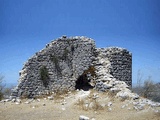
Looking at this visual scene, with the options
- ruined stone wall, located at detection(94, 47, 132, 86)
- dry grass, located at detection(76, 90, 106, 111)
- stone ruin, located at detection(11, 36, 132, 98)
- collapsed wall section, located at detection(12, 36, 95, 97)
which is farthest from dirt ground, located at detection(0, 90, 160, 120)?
ruined stone wall, located at detection(94, 47, 132, 86)

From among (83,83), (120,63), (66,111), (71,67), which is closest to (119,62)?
(120,63)

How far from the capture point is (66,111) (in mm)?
12680

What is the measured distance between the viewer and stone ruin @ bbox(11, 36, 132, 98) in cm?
1623

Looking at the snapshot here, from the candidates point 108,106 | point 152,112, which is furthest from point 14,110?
point 152,112

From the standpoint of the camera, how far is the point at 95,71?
16.6 metres

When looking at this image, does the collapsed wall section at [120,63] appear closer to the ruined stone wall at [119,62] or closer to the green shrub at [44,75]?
the ruined stone wall at [119,62]

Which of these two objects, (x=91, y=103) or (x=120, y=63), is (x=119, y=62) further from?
(x=91, y=103)

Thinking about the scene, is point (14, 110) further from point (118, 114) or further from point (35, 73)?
point (118, 114)

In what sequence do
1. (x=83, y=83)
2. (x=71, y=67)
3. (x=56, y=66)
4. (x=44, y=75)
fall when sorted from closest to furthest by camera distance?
(x=44, y=75) → (x=56, y=66) → (x=71, y=67) → (x=83, y=83)

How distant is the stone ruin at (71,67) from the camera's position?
16234mm

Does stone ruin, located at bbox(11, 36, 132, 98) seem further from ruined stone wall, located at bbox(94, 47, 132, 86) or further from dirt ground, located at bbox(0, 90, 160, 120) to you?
dirt ground, located at bbox(0, 90, 160, 120)

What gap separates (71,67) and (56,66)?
1.15m

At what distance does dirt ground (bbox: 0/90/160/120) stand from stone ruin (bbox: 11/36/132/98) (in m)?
1.49

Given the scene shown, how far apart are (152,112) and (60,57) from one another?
8.97 m
